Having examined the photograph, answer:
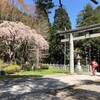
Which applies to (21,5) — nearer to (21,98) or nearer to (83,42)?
(83,42)

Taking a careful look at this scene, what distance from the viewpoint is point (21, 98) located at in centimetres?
1127

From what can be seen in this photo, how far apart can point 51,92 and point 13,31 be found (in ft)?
71.9

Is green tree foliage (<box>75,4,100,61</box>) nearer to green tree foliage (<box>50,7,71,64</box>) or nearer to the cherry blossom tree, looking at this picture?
green tree foliage (<box>50,7,71,64</box>)

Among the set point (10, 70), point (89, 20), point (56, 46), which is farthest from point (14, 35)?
point (56, 46)

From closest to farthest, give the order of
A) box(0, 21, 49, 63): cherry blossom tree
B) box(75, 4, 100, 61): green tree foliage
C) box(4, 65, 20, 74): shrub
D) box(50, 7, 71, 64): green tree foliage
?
box(4, 65, 20, 74): shrub, box(0, 21, 49, 63): cherry blossom tree, box(75, 4, 100, 61): green tree foliage, box(50, 7, 71, 64): green tree foliage

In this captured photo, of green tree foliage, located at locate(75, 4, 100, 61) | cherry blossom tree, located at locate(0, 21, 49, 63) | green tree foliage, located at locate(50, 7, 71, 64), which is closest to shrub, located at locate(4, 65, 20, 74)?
cherry blossom tree, located at locate(0, 21, 49, 63)

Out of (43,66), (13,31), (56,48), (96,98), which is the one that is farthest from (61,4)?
(56,48)

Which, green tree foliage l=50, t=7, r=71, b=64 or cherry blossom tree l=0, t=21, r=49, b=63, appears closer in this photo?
cherry blossom tree l=0, t=21, r=49, b=63

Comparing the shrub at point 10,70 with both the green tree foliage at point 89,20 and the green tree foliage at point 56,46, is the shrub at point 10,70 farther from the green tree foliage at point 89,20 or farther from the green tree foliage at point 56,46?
the green tree foliage at point 56,46

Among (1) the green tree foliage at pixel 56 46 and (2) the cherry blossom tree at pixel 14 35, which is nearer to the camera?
(2) the cherry blossom tree at pixel 14 35

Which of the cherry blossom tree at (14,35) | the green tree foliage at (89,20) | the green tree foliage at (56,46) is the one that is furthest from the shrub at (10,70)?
the green tree foliage at (56,46)

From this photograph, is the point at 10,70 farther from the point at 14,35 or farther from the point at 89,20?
the point at 89,20

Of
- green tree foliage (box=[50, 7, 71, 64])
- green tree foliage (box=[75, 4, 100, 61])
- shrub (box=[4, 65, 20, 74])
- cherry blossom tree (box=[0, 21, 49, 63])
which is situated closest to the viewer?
shrub (box=[4, 65, 20, 74])

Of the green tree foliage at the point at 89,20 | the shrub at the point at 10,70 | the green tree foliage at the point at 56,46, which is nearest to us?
the shrub at the point at 10,70
